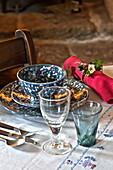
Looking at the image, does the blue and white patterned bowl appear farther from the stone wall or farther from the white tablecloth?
the stone wall

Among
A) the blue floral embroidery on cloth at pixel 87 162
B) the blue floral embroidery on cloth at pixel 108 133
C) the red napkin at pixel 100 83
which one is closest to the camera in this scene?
the blue floral embroidery on cloth at pixel 87 162

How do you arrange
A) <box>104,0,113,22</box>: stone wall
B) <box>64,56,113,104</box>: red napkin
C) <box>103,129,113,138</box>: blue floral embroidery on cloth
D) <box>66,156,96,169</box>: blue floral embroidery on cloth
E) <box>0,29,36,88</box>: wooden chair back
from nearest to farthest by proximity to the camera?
1. <box>66,156,96,169</box>: blue floral embroidery on cloth
2. <box>103,129,113,138</box>: blue floral embroidery on cloth
3. <box>64,56,113,104</box>: red napkin
4. <box>0,29,36,88</box>: wooden chair back
5. <box>104,0,113,22</box>: stone wall

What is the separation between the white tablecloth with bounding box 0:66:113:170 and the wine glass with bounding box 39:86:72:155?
0.06ft

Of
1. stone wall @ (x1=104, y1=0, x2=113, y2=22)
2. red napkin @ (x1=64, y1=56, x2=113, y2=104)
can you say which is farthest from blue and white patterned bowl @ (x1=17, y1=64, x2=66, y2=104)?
stone wall @ (x1=104, y1=0, x2=113, y2=22)

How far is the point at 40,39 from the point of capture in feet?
10.3

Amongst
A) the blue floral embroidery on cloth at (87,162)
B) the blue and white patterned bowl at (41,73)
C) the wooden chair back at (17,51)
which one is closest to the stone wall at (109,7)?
the wooden chair back at (17,51)

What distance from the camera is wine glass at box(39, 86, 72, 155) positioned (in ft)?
2.23

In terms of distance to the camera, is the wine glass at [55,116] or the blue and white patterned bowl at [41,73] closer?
the wine glass at [55,116]

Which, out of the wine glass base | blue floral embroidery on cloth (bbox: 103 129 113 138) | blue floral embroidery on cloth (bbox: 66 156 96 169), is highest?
blue floral embroidery on cloth (bbox: 66 156 96 169)

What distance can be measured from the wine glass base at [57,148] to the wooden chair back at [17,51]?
532 mm

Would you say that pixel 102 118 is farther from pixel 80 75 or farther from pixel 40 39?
pixel 40 39

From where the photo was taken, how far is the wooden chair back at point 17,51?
1.18 m

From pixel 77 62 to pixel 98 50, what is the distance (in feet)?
6.31

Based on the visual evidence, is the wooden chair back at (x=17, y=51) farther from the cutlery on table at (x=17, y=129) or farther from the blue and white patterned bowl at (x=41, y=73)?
the cutlery on table at (x=17, y=129)
